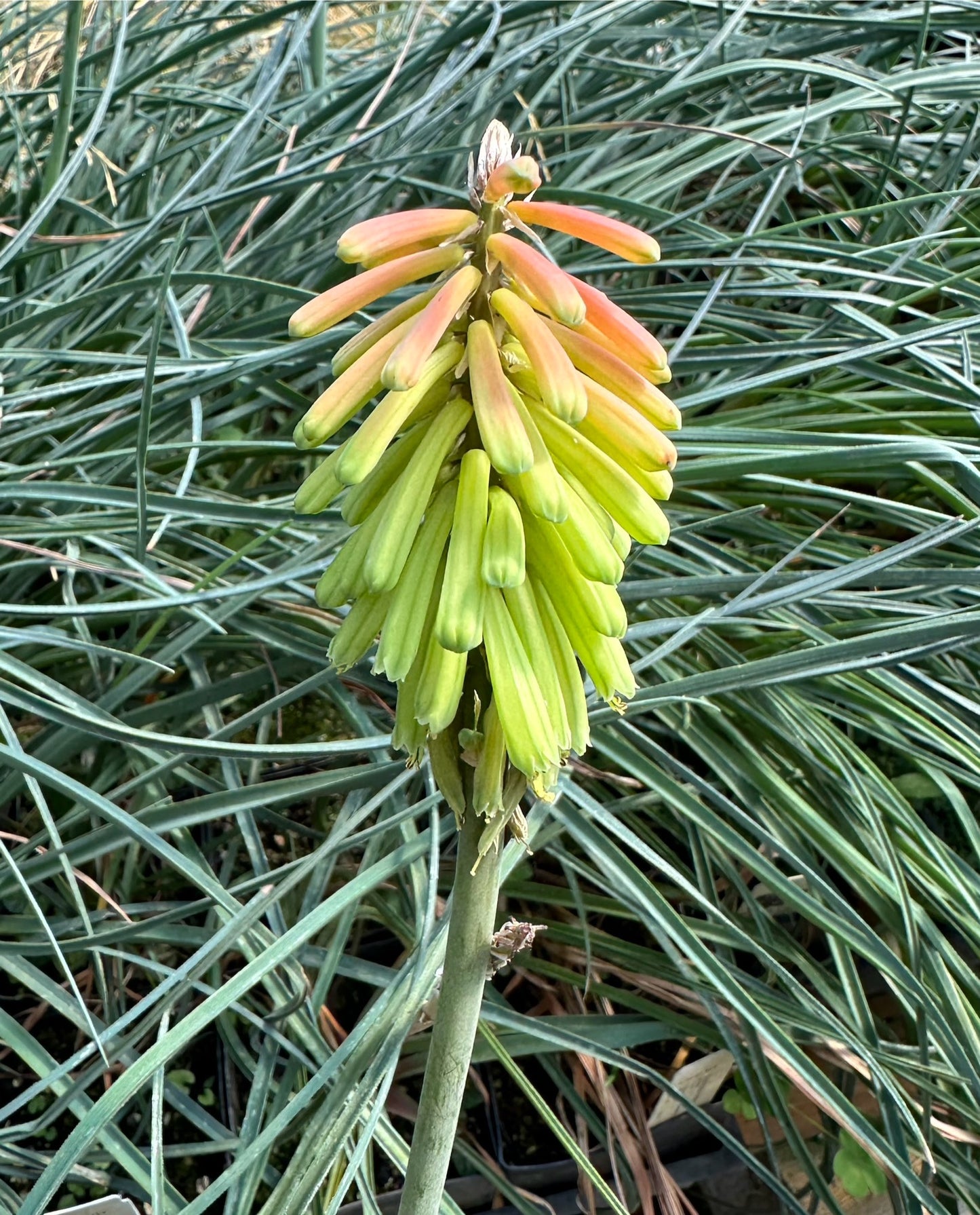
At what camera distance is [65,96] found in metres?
1.46

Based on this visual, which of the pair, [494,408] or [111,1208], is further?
[111,1208]

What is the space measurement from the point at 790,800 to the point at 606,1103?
0.45m

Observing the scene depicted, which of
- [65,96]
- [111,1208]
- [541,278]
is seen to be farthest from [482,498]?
[65,96]

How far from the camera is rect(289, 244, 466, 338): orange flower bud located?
0.71 m

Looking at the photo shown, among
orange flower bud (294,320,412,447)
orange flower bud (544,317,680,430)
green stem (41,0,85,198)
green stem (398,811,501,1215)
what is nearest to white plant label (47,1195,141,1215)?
green stem (398,811,501,1215)

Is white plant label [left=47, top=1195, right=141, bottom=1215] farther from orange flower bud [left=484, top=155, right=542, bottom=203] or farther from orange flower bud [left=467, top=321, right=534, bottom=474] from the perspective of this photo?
orange flower bud [left=484, top=155, right=542, bottom=203]

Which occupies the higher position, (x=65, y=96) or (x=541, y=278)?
(x=65, y=96)

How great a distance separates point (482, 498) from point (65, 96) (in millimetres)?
1195

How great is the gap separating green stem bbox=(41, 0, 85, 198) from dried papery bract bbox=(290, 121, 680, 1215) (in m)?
0.95

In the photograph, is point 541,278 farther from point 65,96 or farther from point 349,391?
point 65,96

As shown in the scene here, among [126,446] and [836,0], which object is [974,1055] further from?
[836,0]

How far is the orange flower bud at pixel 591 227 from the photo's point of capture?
692mm

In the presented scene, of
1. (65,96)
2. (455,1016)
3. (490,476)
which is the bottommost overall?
(455,1016)

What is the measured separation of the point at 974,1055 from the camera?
1116 mm
